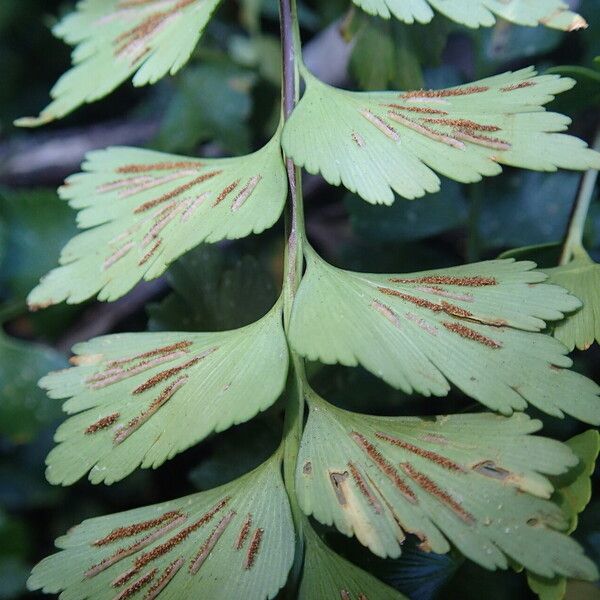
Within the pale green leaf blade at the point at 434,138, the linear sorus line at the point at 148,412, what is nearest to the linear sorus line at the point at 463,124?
the pale green leaf blade at the point at 434,138

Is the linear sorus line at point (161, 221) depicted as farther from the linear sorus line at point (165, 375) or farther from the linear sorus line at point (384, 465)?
the linear sorus line at point (384, 465)

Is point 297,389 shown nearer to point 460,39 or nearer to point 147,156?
point 147,156

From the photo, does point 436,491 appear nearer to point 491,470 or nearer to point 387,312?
point 491,470

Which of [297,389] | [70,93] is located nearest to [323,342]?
[297,389]

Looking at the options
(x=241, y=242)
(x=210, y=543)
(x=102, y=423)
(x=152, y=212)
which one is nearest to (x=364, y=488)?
(x=210, y=543)

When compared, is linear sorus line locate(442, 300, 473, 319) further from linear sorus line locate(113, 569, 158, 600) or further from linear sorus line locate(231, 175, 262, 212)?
linear sorus line locate(113, 569, 158, 600)

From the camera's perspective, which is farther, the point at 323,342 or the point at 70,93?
the point at 70,93
